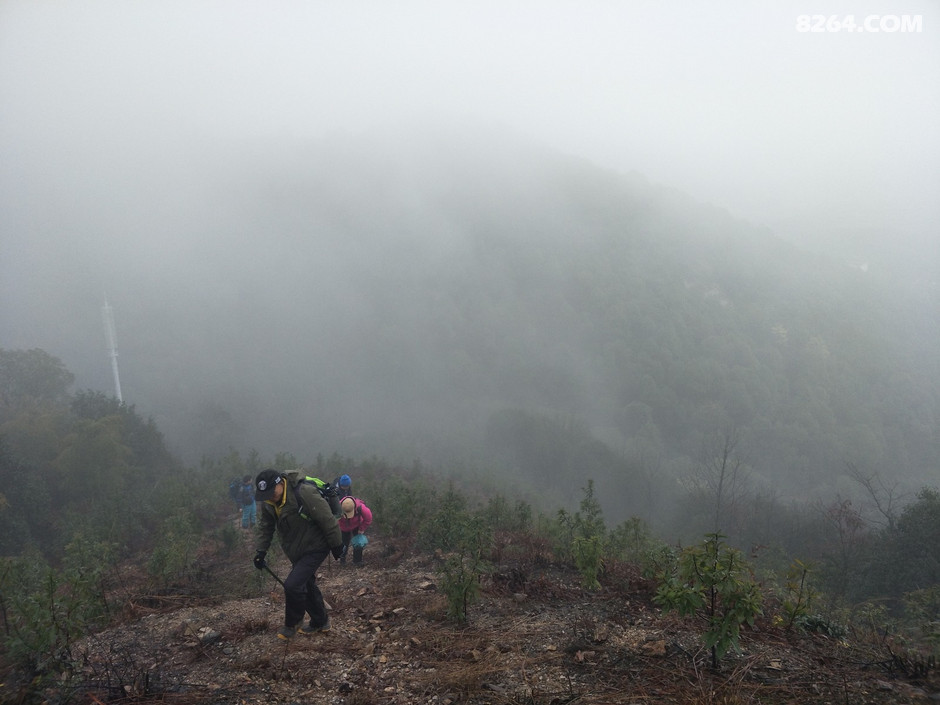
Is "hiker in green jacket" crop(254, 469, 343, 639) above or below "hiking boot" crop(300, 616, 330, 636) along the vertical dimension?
above

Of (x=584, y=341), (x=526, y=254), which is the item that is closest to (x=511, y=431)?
(x=584, y=341)

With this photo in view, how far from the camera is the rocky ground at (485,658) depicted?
3.97m

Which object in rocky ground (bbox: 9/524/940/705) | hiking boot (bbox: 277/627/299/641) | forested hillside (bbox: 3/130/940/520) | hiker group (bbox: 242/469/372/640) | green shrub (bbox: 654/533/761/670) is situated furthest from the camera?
forested hillside (bbox: 3/130/940/520)

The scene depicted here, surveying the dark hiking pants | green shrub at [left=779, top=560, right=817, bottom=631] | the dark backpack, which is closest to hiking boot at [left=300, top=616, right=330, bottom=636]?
the dark hiking pants

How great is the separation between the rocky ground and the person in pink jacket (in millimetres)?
1479

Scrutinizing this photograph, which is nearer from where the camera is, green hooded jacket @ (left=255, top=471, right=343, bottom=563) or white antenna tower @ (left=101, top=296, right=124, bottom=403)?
green hooded jacket @ (left=255, top=471, right=343, bottom=563)

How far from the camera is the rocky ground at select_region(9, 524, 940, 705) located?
3.97 m

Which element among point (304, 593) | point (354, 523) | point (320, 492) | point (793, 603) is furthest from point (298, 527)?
point (793, 603)

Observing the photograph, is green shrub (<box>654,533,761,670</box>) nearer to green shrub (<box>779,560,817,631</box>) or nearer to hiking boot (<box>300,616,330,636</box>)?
green shrub (<box>779,560,817,631</box>)

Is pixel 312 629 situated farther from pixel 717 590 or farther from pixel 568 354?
pixel 568 354

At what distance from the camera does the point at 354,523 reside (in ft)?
26.6

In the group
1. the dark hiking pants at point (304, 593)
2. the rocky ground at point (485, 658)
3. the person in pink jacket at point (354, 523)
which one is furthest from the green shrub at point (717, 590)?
the person in pink jacket at point (354, 523)

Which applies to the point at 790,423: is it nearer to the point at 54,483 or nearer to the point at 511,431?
the point at 511,431

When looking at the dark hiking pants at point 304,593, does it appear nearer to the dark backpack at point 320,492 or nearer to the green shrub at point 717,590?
the dark backpack at point 320,492
